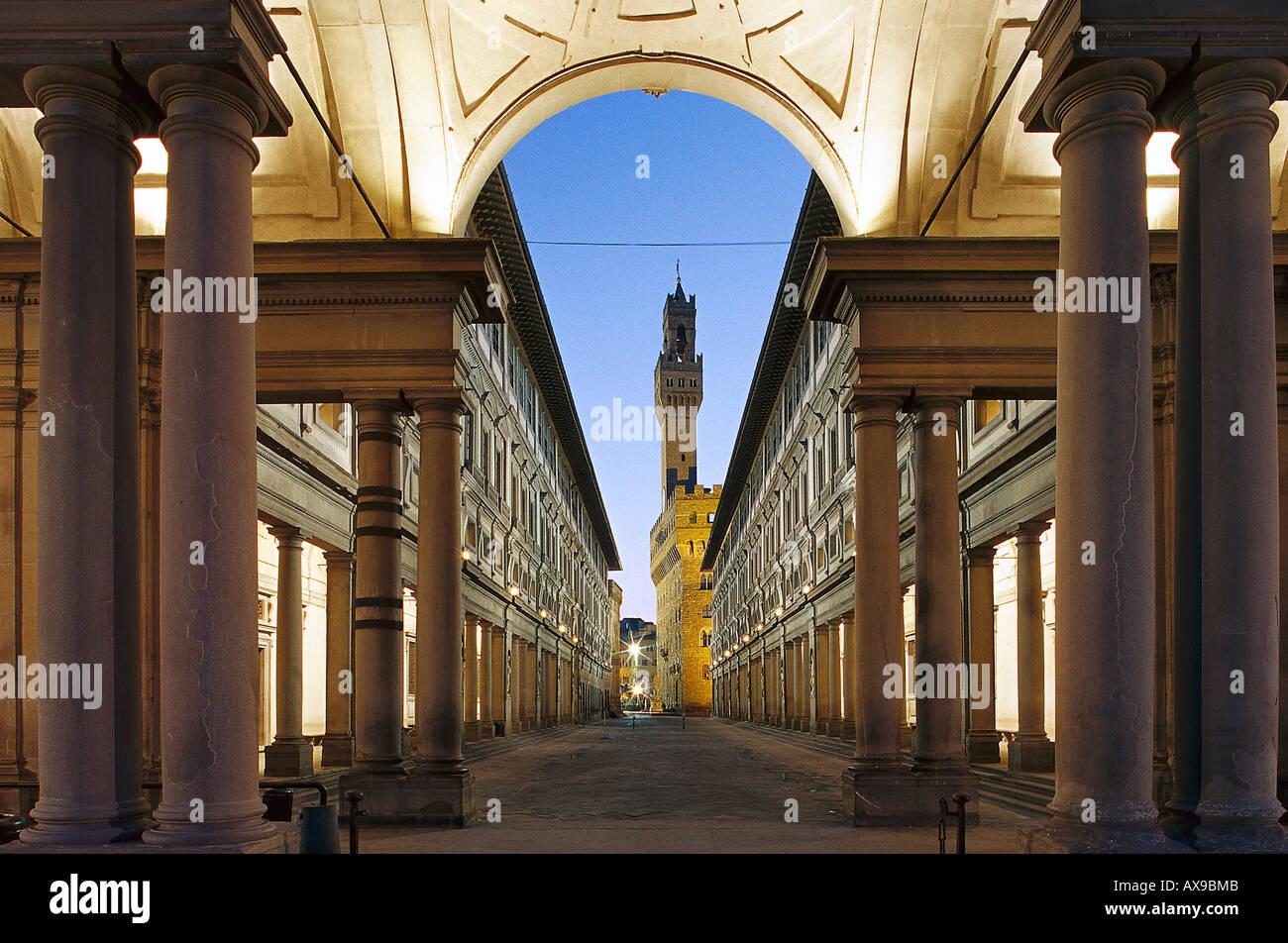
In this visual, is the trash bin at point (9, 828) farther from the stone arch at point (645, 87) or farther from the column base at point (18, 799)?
the stone arch at point (645, 87)

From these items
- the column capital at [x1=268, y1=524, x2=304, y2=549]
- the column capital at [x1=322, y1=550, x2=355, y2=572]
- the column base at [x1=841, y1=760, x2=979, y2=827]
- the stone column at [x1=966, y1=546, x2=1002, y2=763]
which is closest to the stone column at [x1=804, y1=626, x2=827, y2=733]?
the stone column at [x1=966, y1=546, x2=1002, y2=763]

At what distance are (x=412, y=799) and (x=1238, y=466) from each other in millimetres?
11147

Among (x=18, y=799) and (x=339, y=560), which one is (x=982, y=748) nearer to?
(x=339, y=560)

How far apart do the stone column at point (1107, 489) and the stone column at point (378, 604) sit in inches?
373

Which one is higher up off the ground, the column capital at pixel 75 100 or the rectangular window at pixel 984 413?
the column capital at pixel 75 100

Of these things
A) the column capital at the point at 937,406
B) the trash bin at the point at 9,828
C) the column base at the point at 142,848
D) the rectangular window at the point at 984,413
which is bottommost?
the trash bin at the point at 9,828

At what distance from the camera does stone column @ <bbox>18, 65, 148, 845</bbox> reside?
28.4ft

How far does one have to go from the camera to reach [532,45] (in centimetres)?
1683

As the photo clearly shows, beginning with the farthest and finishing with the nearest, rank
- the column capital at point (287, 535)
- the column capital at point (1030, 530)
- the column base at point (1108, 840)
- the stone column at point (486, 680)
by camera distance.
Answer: the stone column at point (486, 680), the column capital at point (287, 535), the column capital at point (1030, 530), the column base at point (1108, 840)

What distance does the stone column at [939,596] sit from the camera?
15.9 meters

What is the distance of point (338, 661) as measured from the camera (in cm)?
2661

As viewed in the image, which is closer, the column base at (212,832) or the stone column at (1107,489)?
the column base at (212,832)

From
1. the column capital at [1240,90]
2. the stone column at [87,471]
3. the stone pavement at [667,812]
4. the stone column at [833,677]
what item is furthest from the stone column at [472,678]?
the column capital at [1240,90]
